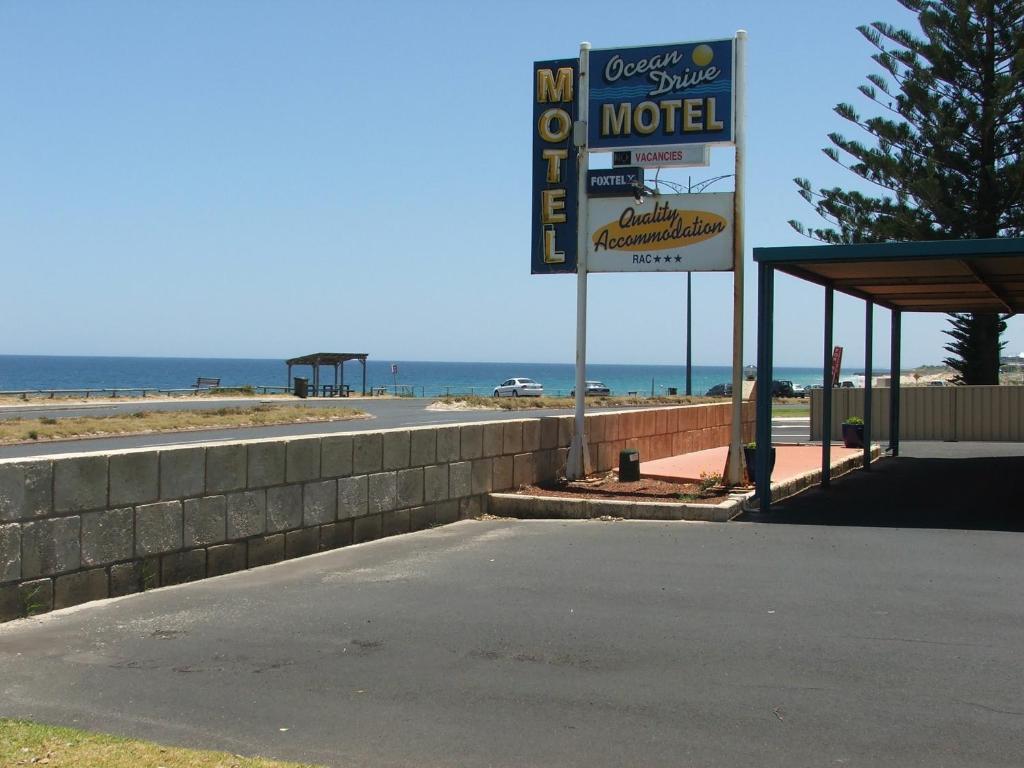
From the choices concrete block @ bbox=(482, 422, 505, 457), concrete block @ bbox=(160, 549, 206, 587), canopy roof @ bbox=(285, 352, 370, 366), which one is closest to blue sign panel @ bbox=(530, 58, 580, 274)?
concrete block @ bbox=(482, 422, 505, 457)

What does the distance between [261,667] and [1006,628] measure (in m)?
4.69

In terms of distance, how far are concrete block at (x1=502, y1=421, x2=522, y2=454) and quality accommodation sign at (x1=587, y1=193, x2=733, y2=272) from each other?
2.63 m

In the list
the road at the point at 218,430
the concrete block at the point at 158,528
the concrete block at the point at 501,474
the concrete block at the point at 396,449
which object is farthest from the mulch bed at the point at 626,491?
the road at the point at 218,430

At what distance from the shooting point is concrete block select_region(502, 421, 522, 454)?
1339 centimetres

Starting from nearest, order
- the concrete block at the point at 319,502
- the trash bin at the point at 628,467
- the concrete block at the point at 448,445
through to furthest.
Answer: the concrete block at the point at 319,502, the concrete block at the point at 448,445, the trash bin at the point at 628,467

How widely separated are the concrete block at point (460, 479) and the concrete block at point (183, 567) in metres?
3.72

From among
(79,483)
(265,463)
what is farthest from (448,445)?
(79,483)

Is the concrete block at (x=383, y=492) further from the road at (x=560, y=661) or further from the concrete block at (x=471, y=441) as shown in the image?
the concrete block at (x=471, y=441)

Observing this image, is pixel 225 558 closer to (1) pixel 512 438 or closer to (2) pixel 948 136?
(1) pixel 512 438

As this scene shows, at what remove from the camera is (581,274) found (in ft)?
49.0

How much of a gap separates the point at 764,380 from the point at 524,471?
3.10 meters

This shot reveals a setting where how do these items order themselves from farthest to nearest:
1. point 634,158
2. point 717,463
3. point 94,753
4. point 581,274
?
point 717,463 → point 581,274 → point 634,158 → point 94,753

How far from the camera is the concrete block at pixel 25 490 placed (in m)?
7.37

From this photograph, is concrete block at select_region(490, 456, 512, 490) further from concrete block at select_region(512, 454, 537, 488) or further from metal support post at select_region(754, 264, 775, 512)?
metal support post at select_region(754, 264, 775, 512)
